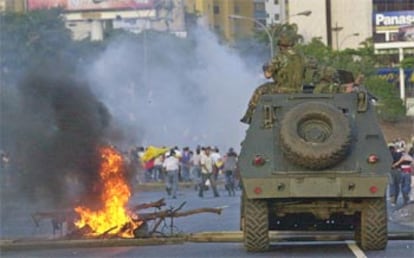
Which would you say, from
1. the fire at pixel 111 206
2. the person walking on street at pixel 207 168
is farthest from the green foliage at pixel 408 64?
the fire at pixel 111 206

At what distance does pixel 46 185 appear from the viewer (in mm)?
22719

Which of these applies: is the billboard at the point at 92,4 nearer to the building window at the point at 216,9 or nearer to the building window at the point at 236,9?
the building window at the point at 216,9

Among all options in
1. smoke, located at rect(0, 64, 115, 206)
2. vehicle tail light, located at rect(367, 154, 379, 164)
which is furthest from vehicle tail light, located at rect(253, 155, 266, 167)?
smoke, located at rect(0, 64, 115, 206)

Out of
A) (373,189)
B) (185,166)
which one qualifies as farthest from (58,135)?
(185,166)

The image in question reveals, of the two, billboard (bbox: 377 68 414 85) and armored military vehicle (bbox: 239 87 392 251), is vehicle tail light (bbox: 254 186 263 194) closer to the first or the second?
armored military vehicle (bbox: 239 87 392 251)

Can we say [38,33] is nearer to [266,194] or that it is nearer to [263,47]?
[263,47]

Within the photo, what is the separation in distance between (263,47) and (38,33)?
33017 mm

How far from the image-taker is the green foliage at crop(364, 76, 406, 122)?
8269 cm

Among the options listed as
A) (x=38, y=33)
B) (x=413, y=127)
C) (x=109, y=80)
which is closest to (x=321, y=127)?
(x=109, y=80)

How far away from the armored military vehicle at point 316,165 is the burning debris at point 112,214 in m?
1.54

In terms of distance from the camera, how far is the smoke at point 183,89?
49.8 meters

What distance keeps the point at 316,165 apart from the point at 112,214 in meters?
4.10

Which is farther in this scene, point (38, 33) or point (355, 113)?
point (38, 33)

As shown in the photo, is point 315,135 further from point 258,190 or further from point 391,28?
point 391,28
